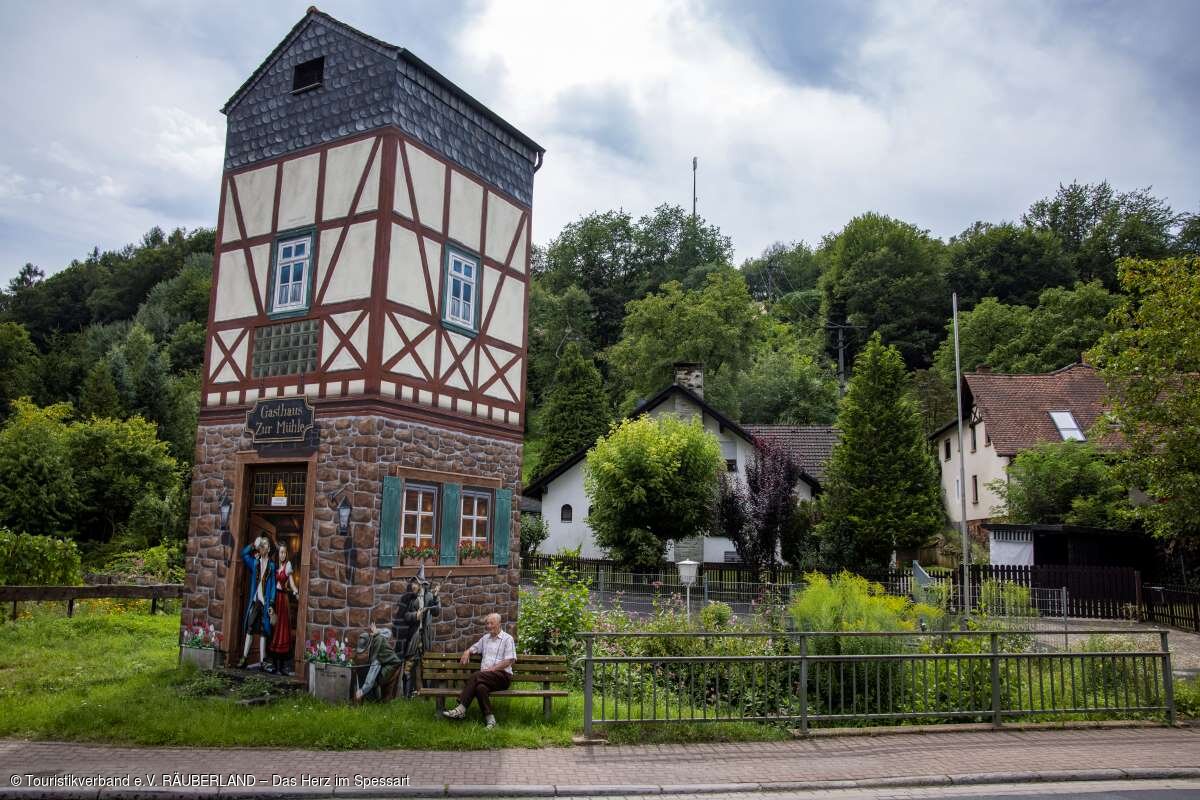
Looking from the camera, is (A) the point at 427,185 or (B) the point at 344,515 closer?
(B) the point at 344,515

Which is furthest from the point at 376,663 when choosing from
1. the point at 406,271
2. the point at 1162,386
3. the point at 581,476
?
the point at 581,476

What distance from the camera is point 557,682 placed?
10.2m

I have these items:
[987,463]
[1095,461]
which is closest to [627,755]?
[1095,461]

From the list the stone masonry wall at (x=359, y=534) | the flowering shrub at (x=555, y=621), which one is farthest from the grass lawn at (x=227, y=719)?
the flowering shrub at (x=555, y=621)

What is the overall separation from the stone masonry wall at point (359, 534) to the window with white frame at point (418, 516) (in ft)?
1.17

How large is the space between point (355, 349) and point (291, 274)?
79.7 inches

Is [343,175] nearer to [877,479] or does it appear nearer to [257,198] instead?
[257,198]

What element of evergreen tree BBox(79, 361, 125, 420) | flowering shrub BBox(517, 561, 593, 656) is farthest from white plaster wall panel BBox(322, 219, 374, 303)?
evergreen tree BBox(79, 361, 125, 420)

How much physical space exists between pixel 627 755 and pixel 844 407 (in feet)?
75.2

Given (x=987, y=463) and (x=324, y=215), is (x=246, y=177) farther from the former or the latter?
(x=987, y=463)

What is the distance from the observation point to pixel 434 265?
41.5ft

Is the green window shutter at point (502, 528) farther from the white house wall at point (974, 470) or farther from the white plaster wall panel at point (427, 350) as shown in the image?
the white house wall at point (974, 470)

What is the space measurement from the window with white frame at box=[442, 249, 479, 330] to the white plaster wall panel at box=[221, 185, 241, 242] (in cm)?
353

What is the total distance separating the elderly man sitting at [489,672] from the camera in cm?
967
